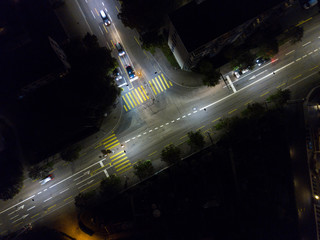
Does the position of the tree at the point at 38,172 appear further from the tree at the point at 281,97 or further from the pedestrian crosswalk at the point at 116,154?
the tree at the point at 281,97

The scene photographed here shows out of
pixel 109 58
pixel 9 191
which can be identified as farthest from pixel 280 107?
pixel 9 191

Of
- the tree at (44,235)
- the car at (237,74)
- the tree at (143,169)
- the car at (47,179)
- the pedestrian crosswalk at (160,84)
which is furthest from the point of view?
the pedestrian crosswalk at (160,84)

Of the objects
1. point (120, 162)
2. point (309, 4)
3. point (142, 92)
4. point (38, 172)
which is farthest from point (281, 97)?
point (38, 172)

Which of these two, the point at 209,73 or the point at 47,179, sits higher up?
the point at 209,73

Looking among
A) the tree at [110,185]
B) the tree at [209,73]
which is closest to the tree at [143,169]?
the tree at [110,185]

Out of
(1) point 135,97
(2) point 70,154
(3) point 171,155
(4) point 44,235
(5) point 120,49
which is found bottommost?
(4) point 44,235

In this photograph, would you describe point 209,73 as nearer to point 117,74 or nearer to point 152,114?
point 152,114
